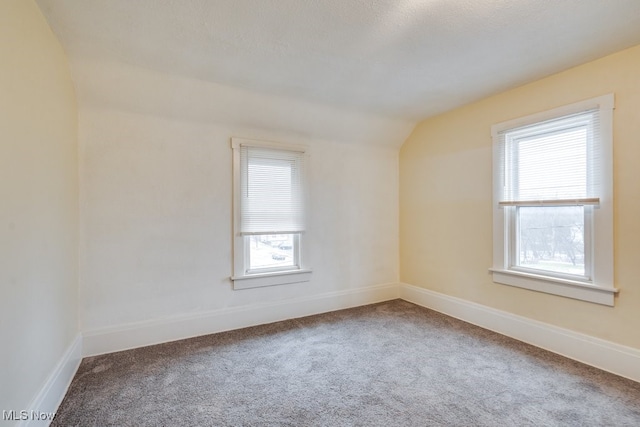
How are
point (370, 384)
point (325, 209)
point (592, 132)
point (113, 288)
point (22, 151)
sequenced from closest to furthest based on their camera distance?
point (22, 151)
point (370, 384)
point (592, 132)
point (113, 288)
point (325, 209)

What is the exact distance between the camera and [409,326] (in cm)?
318

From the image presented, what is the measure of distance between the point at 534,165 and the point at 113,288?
404 centimetres

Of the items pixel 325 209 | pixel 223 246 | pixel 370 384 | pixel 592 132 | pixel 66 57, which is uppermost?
pixel 66 57

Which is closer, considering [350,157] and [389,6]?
[389,6]

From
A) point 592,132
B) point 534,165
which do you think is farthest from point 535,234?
point 592,132

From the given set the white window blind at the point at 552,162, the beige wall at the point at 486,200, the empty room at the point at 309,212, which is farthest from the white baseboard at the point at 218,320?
the white window blind at the point at 552,162

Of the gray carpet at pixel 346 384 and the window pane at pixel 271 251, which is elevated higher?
the window pane at pixel 271 251

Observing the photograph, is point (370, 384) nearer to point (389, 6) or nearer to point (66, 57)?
point (389, 6)

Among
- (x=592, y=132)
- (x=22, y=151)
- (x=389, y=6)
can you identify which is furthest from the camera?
(x=592, y=132)

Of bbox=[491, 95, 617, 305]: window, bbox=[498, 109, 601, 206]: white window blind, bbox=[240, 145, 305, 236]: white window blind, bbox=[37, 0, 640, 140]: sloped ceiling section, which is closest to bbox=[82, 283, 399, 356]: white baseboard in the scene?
bbox=[240, 145, 305, 236]: white window blind

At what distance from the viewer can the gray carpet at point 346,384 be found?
5.83 feet

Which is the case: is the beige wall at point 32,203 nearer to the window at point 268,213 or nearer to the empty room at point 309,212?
the empty room at point 309,212
